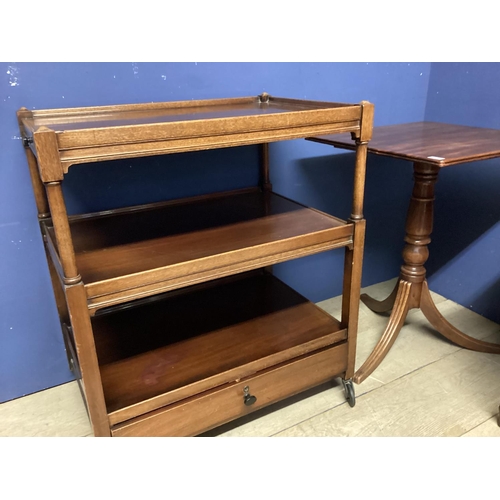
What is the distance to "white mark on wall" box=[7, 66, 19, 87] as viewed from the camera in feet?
4.27

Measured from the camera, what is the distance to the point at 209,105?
1.52 metres

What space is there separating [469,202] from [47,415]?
1.93 m

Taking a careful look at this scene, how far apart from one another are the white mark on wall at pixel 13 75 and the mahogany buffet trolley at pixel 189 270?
0.10 metres

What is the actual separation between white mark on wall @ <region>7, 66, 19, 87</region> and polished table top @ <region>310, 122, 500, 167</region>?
0.95 metres

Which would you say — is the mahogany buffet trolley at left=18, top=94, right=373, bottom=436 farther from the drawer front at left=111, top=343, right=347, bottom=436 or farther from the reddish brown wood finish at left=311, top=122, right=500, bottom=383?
the reddish brown wood finish at left=311, top=122, right=500, bottom=383

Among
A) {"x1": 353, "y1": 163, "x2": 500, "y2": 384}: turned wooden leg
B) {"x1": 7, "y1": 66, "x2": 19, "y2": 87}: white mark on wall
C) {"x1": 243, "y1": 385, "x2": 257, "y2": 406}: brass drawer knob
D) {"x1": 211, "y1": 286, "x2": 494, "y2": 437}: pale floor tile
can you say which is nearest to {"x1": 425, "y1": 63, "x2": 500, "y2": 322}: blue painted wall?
{"x1": 211, "y1": 286, "x2": 494, "y2": 437}: pale floor tile

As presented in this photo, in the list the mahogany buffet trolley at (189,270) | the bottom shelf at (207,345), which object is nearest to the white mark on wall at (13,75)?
the mahogany buffet trolley at (189,270)

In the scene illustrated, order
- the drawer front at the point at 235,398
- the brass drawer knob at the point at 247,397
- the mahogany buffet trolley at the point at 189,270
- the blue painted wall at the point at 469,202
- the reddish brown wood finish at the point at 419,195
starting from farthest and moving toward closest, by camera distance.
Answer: the blue painted wall at the point at 469,202 < the reddish brown wood finish at the point at 419,195 < the brass drawer knob at the point at 247,397 < the drawer front at the point at 235,398 < the mahogany buffet trolley at the point at 189,270

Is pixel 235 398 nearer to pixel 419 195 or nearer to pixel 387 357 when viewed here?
pixel 387 357

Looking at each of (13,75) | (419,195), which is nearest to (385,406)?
(419,195)

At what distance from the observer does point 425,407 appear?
1577 mm

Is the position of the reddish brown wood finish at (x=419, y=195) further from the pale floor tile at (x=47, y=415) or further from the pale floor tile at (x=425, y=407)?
the pale floor tile at (x=47, y=415)

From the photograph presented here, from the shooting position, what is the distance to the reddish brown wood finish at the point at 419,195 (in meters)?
1.46

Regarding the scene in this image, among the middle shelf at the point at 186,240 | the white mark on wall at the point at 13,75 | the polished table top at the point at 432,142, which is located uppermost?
the white mark on wall at the point at 13,75
